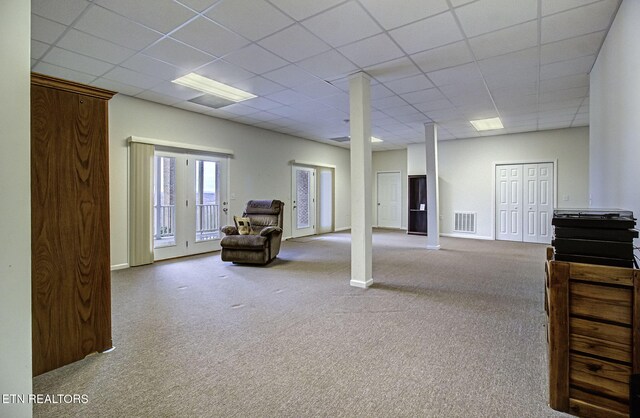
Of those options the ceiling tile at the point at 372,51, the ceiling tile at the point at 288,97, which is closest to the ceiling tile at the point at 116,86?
the ceiling tile at the point at 288,97

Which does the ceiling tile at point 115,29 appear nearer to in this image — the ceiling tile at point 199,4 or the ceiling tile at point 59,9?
the ceiling tile at point 59,9

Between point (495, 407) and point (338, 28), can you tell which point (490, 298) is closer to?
point (495, 407)

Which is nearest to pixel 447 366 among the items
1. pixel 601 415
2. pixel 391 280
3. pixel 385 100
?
pixel 601 415

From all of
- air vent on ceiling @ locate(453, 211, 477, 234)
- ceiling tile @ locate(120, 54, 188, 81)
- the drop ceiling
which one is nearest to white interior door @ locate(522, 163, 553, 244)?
air vent on ceiling @ locate(453, 211, 477, 234)

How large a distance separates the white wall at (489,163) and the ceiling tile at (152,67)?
7259mm

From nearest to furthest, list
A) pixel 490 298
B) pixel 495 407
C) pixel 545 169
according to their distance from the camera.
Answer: pixel 495 407 → pixel 490 298 → pixel 545 169

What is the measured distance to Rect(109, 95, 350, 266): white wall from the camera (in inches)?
195

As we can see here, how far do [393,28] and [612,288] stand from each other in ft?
8.94

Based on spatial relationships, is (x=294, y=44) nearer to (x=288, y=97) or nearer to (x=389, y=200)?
(x=288, y=97)

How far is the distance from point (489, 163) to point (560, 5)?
20.4 ft

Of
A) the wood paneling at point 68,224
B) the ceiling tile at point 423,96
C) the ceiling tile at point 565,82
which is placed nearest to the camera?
the wood paneling at point 68,224

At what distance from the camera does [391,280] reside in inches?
167

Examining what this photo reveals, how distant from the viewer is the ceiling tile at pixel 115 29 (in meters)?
2.80

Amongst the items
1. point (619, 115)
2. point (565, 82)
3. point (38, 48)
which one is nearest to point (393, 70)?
point (619, 115)
